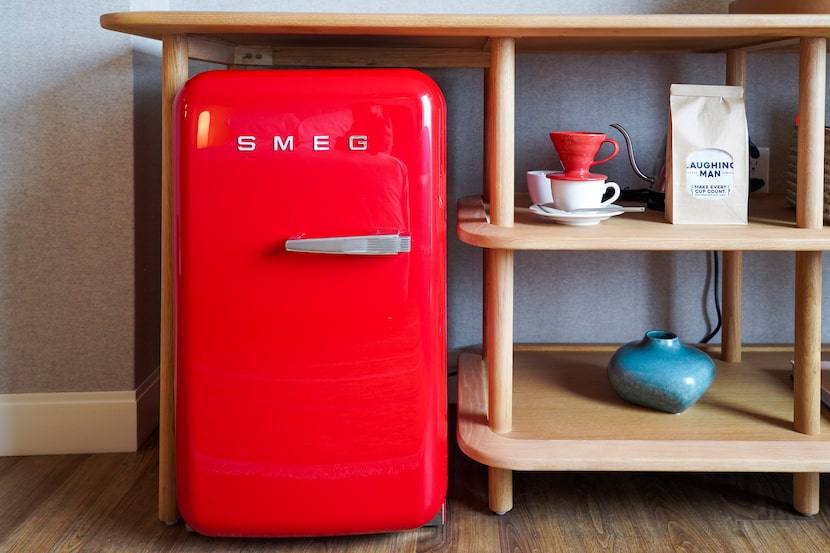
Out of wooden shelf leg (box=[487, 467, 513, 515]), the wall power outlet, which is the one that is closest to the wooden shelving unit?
wooden shelf leg (box=[487, 467, 513, 515])

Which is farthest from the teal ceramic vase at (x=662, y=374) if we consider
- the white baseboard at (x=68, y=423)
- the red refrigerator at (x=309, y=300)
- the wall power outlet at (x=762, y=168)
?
the white baseboard at (x=68, y=423)

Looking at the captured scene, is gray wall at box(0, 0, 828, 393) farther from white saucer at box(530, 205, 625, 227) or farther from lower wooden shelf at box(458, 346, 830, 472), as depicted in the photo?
white saucer at box(530, 205, 625, 227)

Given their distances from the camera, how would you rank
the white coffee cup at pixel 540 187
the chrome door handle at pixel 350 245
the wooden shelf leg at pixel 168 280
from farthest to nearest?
the white coffee cup at pixel 540 187
the wooden shelf leg at pixel 168 280
the chrome door handle at pixel 350 245

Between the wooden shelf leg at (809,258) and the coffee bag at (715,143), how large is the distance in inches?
3.7

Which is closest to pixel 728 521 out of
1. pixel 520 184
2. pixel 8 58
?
pixel 520 184

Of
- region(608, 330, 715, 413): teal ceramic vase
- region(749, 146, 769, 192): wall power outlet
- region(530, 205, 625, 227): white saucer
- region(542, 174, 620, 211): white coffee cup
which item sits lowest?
region(608, 330, 715, 413): teal ceramic vase

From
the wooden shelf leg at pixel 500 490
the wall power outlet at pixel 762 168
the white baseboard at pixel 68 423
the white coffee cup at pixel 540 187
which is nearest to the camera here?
the wooden shelf leg at pixel 500 490

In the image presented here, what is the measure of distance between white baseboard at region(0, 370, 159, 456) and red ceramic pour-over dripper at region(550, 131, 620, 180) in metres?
1.03

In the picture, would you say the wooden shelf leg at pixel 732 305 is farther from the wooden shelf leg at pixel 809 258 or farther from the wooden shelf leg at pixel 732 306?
the wooden shelf leg at pixel 809 258

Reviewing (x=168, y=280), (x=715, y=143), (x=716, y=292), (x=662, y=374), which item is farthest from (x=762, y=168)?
(x=168, y=280)

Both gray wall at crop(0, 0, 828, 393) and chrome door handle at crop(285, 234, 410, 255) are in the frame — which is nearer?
chrome door handle at crop(285, 234, 410, 255)

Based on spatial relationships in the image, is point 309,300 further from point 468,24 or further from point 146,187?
point 146,187

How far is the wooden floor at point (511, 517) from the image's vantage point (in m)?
1.34

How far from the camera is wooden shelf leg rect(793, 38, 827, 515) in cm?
130
